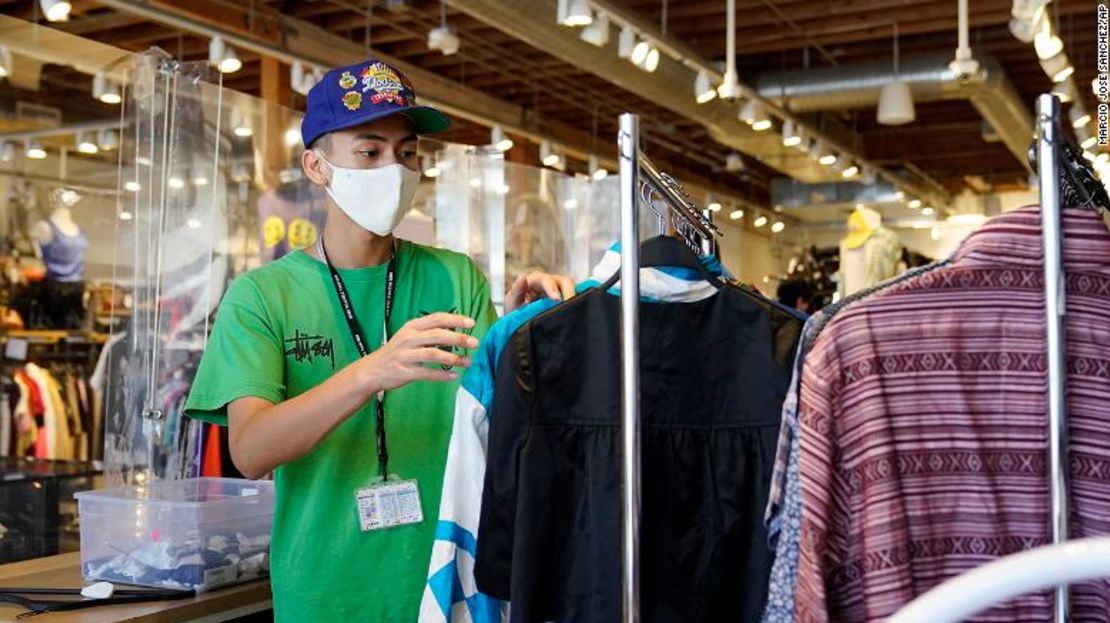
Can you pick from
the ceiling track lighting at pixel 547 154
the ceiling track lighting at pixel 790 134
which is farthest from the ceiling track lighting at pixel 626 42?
the ceiling track lighting at pixel 547 154

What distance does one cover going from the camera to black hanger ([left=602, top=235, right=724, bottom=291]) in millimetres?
1888

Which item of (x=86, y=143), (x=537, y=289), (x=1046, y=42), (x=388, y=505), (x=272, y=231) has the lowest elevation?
(x=388, y=505)

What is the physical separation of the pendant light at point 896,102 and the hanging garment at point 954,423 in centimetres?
692

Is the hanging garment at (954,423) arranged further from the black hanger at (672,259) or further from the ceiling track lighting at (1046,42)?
the ceiling track lighting at (1046,42)

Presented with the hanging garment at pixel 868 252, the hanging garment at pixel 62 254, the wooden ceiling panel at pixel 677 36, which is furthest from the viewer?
the hanging garment at pixel 62 254

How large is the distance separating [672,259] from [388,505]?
720 mm

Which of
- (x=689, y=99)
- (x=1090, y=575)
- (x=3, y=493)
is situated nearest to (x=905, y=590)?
(x=1090, y=575)

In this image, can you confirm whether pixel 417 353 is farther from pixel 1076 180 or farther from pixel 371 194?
pixel 1076 180

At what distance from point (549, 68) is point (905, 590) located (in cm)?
786

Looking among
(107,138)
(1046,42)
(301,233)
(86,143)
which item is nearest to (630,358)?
(301,233)

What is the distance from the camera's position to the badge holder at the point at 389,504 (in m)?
2.17

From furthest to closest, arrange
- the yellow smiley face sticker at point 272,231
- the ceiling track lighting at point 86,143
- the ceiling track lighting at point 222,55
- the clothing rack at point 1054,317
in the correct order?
the ceiling track lighting at point 86,143 < the ceiling track lighting at point 222,55 < the yellow smiley face sticker at point 272,231 < the clothing rack at point 1054,317

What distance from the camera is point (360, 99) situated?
2.20 m

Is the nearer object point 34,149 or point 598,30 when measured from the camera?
point 598,30
